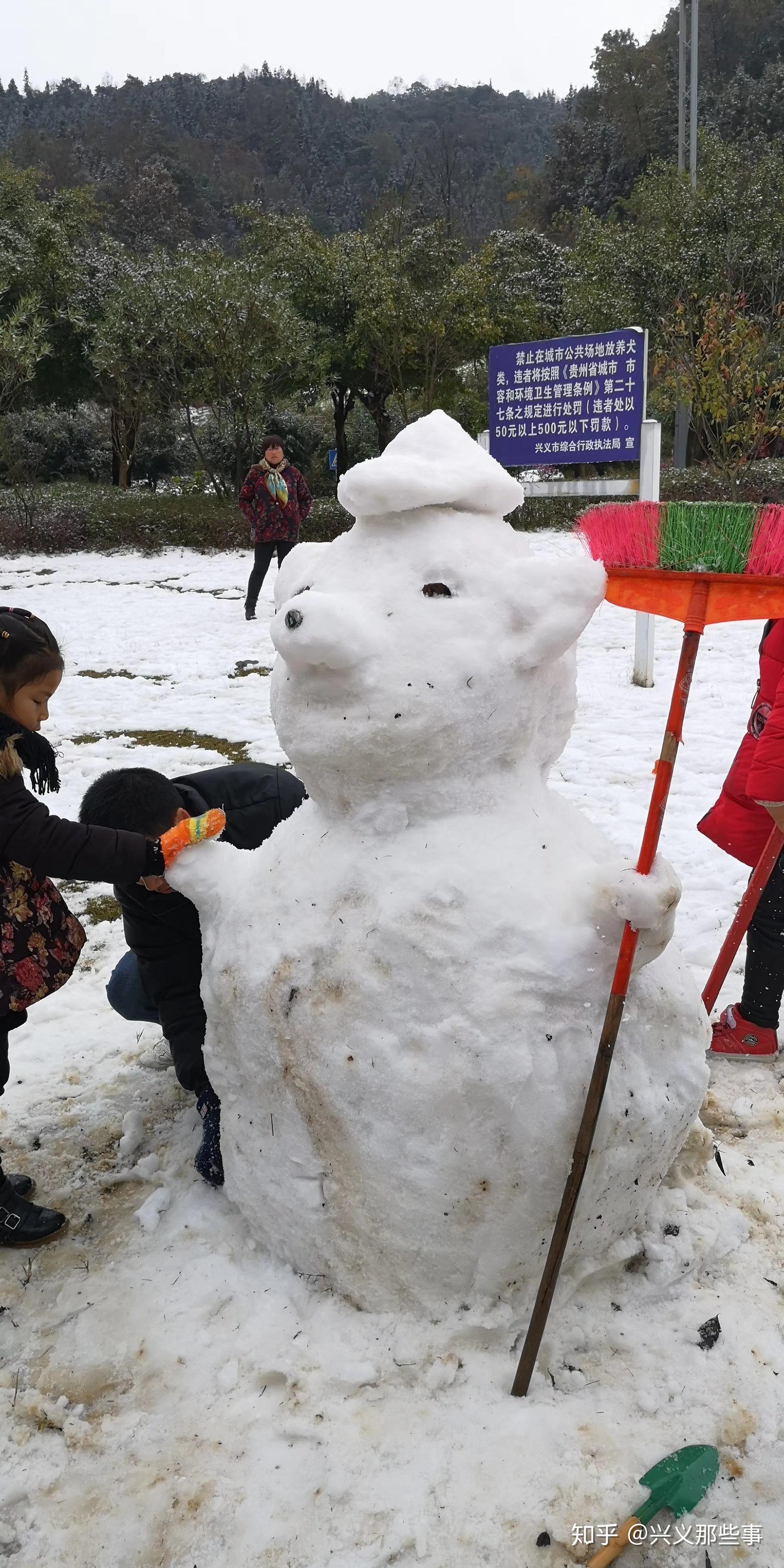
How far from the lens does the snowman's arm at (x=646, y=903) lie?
1.56m

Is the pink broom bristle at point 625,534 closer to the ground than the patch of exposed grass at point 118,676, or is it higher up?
higher up

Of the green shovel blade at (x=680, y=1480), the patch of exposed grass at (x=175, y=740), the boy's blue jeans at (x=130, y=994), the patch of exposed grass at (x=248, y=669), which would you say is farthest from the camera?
the patch of exposed grass at (x=248, y=669)

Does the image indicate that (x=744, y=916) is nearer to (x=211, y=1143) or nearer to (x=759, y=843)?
(x=759, y=843)

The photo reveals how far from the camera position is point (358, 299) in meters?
15.8

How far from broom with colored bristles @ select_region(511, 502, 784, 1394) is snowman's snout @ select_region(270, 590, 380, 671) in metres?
0.47

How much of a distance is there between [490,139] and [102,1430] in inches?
3426

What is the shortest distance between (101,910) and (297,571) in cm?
219

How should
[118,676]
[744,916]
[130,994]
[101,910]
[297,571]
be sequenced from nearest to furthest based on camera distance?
[297,571] < [130,994] < [744,916] < [101,910] < [118,676]

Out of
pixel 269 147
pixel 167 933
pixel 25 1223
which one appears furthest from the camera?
pixel 269 147

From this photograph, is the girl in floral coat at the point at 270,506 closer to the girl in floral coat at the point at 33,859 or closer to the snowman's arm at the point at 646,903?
the girl in floral coat at the point at 33,859

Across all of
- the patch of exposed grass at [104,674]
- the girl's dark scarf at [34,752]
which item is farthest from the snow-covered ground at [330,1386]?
the patch of exposed grass at [104,674]

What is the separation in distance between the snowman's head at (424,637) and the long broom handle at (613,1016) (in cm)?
22

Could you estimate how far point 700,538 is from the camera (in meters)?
1.66

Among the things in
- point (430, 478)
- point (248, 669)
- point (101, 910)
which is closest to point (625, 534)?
point (430, 478)
